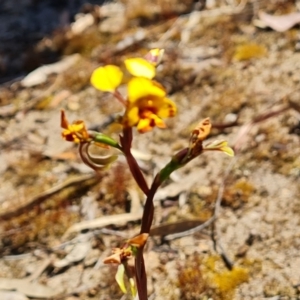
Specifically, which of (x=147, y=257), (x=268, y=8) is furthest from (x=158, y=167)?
(x=268, y=8)

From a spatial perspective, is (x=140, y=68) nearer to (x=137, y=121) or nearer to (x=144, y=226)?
(x=137, y=121)

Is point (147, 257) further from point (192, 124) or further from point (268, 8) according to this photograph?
point (268, 8)

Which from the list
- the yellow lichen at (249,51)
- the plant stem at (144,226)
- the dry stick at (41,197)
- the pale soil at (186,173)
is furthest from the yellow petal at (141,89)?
the yellow lichen at (249,51)

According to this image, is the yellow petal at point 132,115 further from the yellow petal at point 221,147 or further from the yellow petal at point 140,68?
the yellow petal at point 221,147

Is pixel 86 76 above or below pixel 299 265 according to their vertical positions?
above

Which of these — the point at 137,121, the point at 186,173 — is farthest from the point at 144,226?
the point at 186,173

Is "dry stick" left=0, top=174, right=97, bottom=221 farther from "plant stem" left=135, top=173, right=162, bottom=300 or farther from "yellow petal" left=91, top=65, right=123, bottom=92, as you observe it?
"yellow petal" left=91, top=65, right=123, bottom=92

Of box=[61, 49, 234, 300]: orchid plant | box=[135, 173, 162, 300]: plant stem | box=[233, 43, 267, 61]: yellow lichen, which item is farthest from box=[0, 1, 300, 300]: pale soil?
box=[61, 49, 234, 300]: orchid plant
